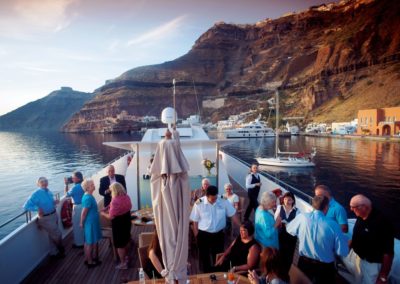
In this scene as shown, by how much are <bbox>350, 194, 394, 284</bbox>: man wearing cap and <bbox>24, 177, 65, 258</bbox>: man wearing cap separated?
5.21 metres

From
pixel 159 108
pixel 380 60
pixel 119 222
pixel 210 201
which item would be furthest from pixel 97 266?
pixel 159 108

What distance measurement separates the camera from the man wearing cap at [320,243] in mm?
3391

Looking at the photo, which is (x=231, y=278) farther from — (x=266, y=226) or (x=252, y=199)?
(x=252, y=199)

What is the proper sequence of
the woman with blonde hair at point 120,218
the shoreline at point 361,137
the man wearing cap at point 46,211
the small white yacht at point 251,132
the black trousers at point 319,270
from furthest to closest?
the small white yacht at point 251,132 < the shoreline at point 361,137 < the man wearing cap at point 46,211 < the woman with blonde hair at point 120,218 < the black trousers at point 319,270

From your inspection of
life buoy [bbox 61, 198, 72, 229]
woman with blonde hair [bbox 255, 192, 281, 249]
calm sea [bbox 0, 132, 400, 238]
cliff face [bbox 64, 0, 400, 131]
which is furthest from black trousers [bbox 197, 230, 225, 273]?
cliff face [bbox 64, 0, 400, 131]

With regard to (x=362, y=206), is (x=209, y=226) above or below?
below

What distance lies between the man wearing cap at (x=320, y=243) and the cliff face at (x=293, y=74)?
7566 cm

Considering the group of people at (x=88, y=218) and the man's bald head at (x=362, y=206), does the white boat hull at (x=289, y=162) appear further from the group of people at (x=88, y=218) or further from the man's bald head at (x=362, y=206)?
the man's bald head at (x=362, y=206)

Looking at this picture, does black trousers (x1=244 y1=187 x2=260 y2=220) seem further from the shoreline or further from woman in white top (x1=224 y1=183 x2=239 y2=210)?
the shoreline

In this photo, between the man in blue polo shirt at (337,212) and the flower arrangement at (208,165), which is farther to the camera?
the flower arrangement at (208,165)

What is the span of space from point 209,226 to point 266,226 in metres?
0.87

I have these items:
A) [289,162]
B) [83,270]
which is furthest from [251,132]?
[83,270]

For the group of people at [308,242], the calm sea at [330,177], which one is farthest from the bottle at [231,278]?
the calm sea at [330,177]

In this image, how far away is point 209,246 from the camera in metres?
4.33
